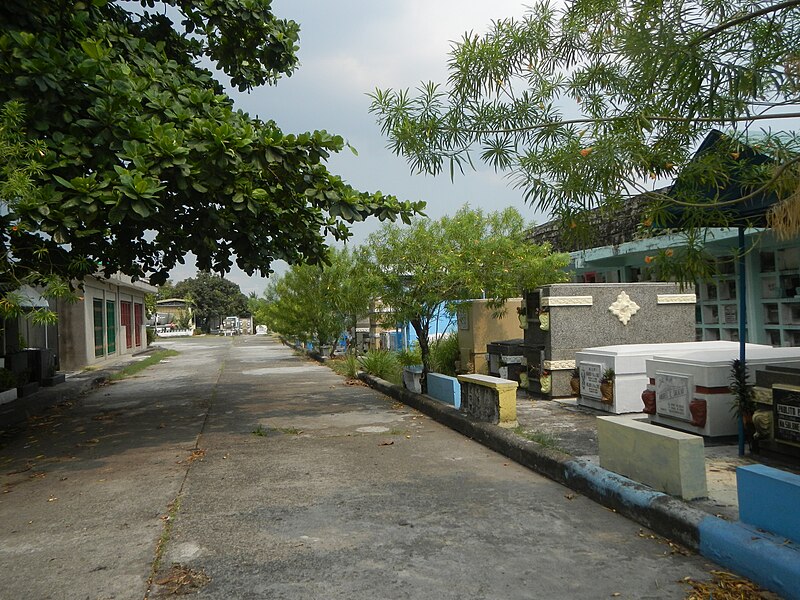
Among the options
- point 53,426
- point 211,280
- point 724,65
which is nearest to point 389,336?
point 53,426

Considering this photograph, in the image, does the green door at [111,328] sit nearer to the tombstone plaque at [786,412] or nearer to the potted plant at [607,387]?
the potted plant at [607,387]

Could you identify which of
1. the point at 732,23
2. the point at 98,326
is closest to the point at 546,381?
the point at 732,23

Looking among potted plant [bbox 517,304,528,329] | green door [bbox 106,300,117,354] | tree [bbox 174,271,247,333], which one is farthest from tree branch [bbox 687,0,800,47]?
tree [bbox 174,271,247,333]

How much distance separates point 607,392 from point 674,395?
165 centimetres

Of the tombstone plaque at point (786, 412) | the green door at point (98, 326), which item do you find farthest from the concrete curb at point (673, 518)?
the green door at point (98, 326)

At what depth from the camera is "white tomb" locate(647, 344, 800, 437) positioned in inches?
237

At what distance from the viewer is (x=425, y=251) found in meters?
10.0

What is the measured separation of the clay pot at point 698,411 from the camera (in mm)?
6090

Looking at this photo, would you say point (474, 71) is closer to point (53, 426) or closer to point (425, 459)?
point (425, 459)

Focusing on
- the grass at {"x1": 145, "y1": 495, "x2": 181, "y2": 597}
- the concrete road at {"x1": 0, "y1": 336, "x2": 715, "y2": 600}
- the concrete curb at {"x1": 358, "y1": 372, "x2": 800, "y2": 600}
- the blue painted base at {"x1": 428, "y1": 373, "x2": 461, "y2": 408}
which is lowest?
the concrete road at {"x1": 0, "y1": 336, "x2": 715, "y2": 600}

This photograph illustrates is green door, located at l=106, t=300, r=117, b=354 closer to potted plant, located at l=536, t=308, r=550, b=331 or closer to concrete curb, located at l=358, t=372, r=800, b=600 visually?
potted plant, located at l=536, t=308, r=550, b=331

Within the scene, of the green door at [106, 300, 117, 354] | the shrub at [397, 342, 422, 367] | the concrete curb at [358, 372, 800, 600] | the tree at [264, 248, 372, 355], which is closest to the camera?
the concrete curb at [358, 372, 800, 600]

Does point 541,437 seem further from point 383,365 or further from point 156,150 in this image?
point 383,365

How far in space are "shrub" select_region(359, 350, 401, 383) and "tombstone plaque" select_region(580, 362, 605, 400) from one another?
551cm
